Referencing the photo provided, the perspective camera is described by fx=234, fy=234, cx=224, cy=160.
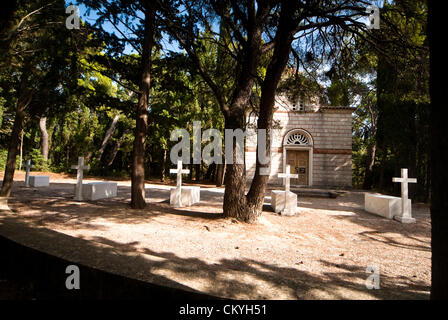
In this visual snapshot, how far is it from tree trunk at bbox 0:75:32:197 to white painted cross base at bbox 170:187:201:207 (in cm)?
557

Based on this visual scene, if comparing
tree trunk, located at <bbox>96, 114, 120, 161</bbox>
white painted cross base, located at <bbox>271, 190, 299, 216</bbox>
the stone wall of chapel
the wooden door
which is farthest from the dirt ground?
tree trunk, located at <bbox>96, 114, 120, 161</bbox>

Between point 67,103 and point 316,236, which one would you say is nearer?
point 316,236

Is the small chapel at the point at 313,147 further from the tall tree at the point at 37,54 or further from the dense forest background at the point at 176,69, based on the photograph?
the tall tree at the point at 37,54

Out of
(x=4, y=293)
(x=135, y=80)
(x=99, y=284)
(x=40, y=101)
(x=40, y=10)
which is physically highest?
(x=40, y=10)

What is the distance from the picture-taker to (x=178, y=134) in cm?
2012

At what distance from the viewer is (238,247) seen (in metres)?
4.81

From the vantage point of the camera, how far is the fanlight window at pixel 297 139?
20.3 meters

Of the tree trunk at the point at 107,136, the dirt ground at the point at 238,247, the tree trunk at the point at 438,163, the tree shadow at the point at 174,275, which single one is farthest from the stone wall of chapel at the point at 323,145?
the tree trunk at the point at 438,163

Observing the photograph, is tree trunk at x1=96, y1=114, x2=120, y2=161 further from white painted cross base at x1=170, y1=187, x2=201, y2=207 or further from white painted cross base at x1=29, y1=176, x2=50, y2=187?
white painted cross base at x1=170, y1=187, x2=201, y2=207

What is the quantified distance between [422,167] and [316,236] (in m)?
12.7

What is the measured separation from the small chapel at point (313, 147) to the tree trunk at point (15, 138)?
1476 cm

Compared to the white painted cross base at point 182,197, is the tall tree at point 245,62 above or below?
above

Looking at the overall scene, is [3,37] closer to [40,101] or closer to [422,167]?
[40,101]
